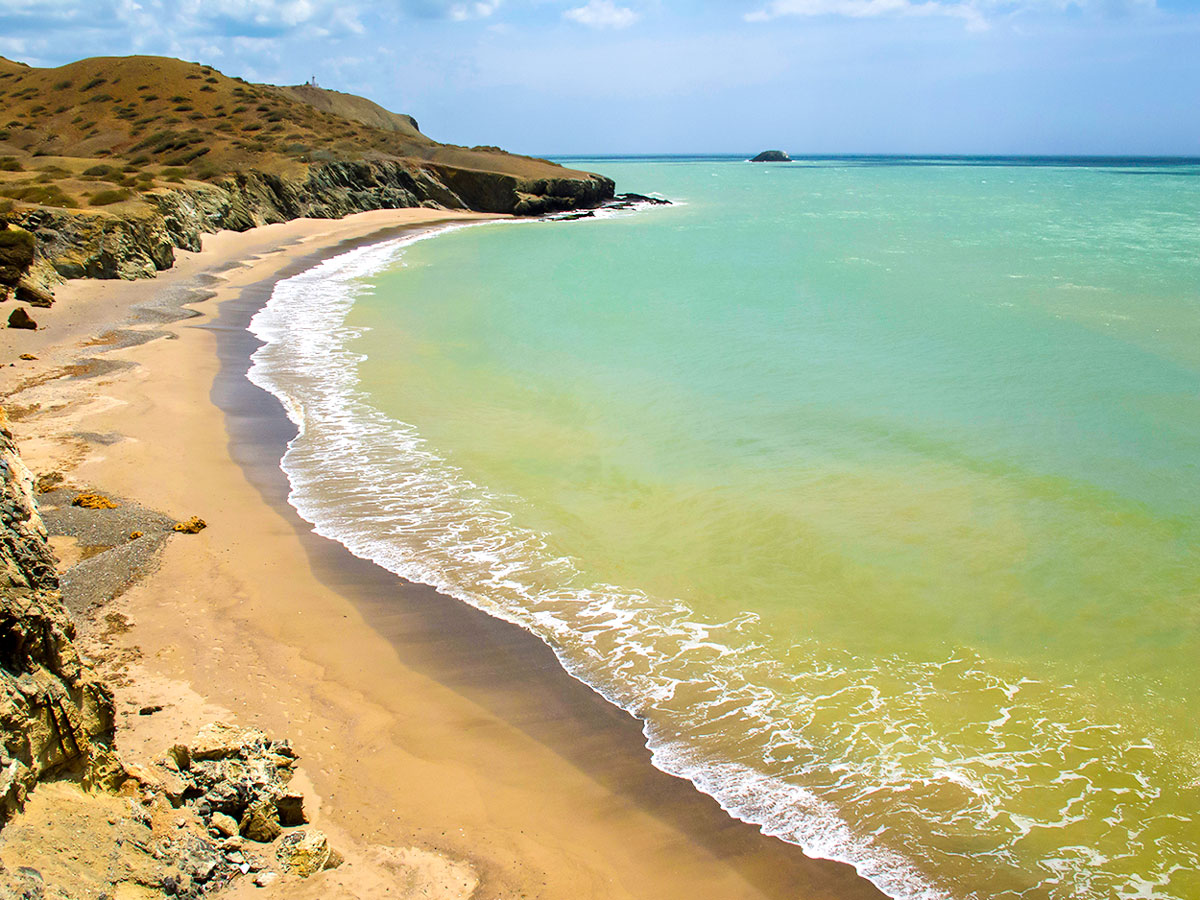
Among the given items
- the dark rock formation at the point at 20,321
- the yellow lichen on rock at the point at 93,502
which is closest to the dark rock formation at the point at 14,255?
the dark rock formation at the point at 20,321

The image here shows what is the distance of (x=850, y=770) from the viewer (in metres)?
6.21

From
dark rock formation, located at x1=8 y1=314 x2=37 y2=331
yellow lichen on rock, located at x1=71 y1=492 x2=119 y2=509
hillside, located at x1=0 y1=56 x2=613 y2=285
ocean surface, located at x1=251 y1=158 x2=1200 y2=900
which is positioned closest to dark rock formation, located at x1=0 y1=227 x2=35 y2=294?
hillside, located at x1=0 y1=56 x2=613 y2=285

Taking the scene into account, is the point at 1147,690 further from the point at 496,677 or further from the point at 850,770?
the point at 496,677

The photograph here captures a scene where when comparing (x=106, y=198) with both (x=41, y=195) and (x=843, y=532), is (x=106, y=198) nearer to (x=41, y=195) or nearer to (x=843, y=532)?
(x=41, y=195)

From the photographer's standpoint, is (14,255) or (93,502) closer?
(93,502)

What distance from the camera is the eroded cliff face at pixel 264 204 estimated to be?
2350 centimetres

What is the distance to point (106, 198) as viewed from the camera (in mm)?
27172

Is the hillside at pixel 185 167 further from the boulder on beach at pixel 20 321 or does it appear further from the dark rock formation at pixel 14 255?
the boulder on beach at pixel 20 321

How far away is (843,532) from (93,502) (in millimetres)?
8911

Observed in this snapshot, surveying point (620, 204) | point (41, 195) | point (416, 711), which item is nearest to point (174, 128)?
point (620, 204)

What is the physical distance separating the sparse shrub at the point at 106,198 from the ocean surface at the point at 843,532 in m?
9.24

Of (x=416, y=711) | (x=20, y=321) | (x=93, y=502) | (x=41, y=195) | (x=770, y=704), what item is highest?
(x=41, y=195)

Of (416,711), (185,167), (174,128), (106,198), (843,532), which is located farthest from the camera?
(174,128)

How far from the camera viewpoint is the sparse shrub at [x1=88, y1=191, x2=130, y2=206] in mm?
26766
